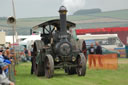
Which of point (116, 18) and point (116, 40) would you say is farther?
point (116, 18)

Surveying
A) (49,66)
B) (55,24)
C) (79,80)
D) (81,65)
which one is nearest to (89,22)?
(55,24)

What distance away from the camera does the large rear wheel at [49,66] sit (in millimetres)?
15523

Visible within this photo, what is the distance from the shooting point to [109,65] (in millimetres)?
20531

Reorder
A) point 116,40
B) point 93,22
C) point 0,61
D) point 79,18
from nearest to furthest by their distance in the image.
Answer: point 0,61
point 116,40
point 93,22
point 79,18

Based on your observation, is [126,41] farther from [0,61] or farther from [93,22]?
[0,61]

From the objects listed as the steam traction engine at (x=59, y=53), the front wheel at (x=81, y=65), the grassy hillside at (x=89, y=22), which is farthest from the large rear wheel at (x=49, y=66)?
the grassy hillside at (x=89, y=22)

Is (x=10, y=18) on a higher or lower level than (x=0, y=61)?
higher

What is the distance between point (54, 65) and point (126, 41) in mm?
43135

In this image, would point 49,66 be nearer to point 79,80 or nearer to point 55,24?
point 79,80

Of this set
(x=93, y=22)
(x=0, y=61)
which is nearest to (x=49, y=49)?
(x=0, y=61)

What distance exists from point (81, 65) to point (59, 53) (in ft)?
3.46

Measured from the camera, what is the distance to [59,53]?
1619 cm

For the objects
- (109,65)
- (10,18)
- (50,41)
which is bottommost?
(109,65)

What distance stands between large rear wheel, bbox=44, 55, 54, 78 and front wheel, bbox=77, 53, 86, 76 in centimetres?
132
